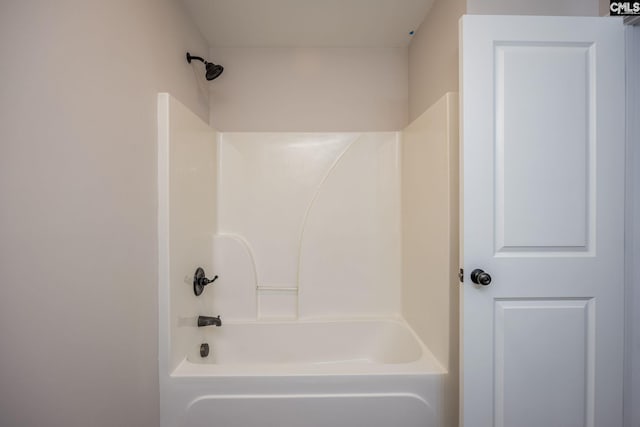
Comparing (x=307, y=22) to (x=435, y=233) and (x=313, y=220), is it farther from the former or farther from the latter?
(x=435, y=233)

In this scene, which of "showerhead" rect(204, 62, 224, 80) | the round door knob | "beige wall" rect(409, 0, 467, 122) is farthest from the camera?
"showerhead" rect(204, 62, 224, 80)

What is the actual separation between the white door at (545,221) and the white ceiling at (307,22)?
2.72 ft

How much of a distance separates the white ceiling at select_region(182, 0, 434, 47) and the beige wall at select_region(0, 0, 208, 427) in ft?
2.00

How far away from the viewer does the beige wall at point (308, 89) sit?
2074 mm

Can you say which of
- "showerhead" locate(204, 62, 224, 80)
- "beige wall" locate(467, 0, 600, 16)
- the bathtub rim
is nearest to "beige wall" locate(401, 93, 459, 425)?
the bathtub rim

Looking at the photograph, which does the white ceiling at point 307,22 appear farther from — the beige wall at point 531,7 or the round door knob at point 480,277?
the round door knob at point 480,277

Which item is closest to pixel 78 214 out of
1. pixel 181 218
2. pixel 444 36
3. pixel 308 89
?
pixel 181 218

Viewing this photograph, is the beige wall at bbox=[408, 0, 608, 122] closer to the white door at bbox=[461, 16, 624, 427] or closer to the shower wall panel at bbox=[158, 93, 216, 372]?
the white door at bbox=[461, 16, 624, 427]

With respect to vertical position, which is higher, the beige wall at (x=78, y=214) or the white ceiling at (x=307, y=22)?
the white ceiling at (x=307, y=22)

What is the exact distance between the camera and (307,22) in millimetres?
1790

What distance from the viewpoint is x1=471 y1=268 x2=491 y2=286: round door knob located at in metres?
1.09

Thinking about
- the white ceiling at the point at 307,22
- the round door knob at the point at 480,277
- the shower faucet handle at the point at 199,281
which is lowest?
the shower faucet handle at the point at 199,281

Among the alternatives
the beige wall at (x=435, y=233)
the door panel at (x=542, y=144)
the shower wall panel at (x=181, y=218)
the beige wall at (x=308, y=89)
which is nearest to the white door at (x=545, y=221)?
the door panel at (x=542, y=144)

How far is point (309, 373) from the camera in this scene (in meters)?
1.26
